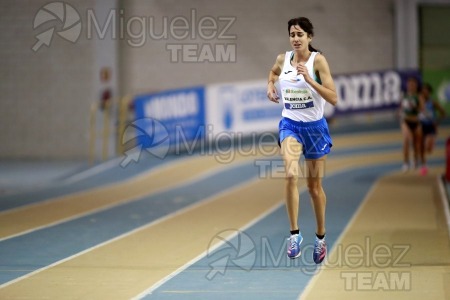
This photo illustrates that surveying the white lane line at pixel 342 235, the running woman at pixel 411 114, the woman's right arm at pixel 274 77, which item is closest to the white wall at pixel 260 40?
the running woman at pixel 411 114

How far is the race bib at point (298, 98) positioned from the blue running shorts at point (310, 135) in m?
0.17

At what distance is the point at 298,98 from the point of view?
26.8 feet

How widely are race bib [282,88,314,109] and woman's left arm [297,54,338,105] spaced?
0.17 m

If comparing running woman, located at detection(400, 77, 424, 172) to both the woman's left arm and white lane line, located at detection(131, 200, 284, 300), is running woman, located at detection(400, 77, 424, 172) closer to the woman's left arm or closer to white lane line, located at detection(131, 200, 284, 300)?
white lane line, located at detection(131, 200, 284, 300)

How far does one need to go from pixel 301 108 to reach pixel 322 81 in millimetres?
318

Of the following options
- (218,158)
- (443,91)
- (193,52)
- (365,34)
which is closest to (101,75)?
(193,52)

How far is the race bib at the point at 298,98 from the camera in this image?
8.12m

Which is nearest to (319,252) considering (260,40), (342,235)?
(342,235)

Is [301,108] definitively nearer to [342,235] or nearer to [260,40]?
[342,235]

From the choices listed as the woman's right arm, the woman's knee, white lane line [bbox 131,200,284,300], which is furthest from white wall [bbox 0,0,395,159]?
the woman's knee

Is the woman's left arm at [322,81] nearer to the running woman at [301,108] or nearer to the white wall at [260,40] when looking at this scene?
the running woman at [301,108]

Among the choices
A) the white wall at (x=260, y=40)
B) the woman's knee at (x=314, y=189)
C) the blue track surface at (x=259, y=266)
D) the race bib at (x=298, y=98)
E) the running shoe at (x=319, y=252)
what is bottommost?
the blue track surface at (x=259, y=266)

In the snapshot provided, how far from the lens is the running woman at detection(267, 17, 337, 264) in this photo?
26.5 ft

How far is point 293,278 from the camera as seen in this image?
26.4 ft
